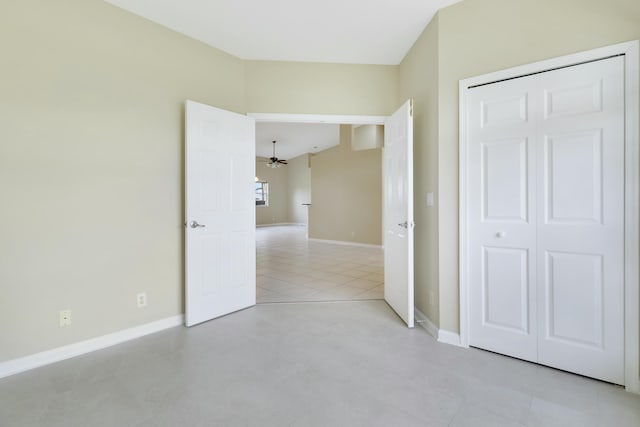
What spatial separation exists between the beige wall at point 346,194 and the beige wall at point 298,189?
179 inches

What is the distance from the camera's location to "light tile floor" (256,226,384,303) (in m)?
3.83

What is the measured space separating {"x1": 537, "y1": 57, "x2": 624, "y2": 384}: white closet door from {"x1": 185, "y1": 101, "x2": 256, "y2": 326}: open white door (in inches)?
105

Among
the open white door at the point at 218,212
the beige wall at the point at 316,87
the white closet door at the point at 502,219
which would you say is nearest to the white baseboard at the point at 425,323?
the white closet door at the point at 502,219

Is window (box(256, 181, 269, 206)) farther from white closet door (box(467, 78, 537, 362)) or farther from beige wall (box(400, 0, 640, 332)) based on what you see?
white closet door (box(467, 78, 537, 362))

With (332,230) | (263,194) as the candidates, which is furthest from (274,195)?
(332,230)

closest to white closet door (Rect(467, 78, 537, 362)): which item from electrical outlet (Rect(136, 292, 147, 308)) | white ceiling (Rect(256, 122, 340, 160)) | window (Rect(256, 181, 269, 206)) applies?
electrical outlet (Rect(136, 292, 147, 308))

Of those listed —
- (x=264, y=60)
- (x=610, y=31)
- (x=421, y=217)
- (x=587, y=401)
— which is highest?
(x=264, y=60)

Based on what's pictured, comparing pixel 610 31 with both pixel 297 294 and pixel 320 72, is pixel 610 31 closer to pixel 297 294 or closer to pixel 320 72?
pixel 320 72

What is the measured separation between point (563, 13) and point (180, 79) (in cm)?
313

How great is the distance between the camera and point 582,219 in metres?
1.97

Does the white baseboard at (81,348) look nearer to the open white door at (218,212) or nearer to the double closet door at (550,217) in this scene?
the open white door at (218,212)

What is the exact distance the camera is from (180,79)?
9.44ft

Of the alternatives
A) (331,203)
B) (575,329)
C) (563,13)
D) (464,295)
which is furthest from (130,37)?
(331,203)

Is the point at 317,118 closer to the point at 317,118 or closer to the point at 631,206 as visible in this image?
the point at 317,118
